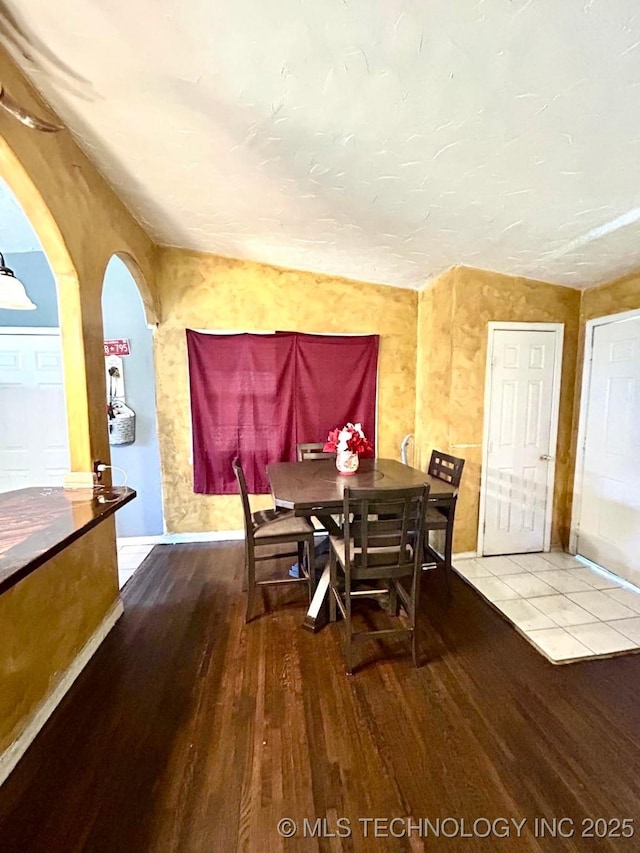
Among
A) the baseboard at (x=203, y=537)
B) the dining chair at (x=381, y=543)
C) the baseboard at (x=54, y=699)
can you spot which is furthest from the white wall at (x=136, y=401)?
the dining chair at (x=381, y=543)

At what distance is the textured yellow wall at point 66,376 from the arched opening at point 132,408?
995 millimetres

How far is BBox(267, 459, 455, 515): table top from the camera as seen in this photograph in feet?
7.36

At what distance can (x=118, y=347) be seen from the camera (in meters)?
3.65

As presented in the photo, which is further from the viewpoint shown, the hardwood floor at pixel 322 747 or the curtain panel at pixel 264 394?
the curtain panel at pixel 264 394

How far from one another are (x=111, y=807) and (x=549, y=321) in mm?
3932

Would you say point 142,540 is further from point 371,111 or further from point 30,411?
point 371,111

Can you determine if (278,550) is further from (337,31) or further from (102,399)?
(337,31)

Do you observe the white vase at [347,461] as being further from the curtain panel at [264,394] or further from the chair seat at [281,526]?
the curtain panel at [264,394]

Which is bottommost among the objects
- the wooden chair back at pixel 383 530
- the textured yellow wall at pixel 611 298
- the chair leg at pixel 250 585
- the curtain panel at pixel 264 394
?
the chair leg at pixel 250 585

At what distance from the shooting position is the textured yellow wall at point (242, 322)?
3623mm

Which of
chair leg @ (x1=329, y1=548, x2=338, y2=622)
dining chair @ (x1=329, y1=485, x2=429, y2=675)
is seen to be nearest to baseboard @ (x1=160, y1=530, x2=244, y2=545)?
chair leg @ (x1=329, y1=548, x2=338, y2=622)

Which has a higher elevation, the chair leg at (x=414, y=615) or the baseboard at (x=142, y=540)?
the chair leg at (x=414, y=615)

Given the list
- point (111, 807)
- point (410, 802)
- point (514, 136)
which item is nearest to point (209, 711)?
point (111, 807)

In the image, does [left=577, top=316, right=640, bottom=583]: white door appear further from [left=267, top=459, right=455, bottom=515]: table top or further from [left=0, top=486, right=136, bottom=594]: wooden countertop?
[left=0, top=486, right=136, bottom=594]: wooden countertop
